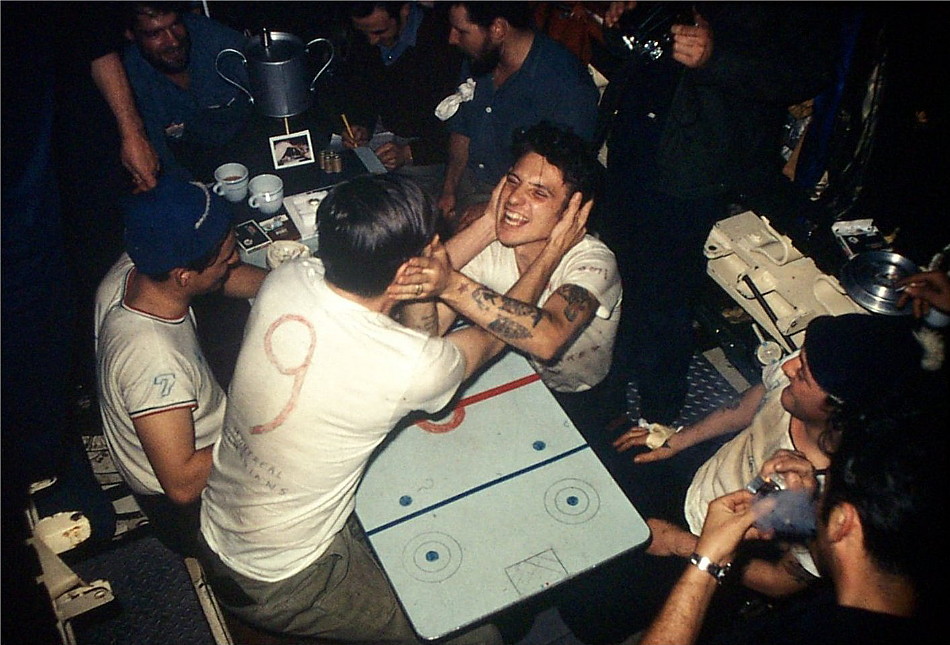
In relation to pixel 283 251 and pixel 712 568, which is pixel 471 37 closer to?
pixel 283 251

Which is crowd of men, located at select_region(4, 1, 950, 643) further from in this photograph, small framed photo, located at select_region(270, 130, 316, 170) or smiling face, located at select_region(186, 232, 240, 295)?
small framed photo, located at select_region(270, 130, 316, 170)

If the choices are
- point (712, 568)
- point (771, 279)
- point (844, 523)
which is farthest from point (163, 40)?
point (844, 523)

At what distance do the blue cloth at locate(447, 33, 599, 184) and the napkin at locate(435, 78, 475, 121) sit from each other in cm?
5

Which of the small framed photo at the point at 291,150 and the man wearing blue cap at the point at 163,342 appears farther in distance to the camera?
the small framed photo at the point at 291,150

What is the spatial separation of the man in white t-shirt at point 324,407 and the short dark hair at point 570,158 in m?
0.98

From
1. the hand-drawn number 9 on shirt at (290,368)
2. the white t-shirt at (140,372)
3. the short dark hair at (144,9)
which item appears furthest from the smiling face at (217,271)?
the short dark hair at (144,9)

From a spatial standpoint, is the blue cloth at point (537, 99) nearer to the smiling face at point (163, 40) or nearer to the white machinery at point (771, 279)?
the white machinery at point (771, 279)

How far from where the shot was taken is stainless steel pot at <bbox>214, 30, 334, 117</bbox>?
4.02 meters

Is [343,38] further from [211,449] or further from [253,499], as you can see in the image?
[253,499]

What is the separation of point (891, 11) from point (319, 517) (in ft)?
11.1

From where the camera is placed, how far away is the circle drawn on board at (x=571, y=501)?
2.49 m

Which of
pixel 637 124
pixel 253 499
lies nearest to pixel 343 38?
pixel 637 124

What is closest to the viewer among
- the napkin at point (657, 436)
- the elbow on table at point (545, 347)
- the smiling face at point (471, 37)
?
the elbow on table at point (545, 347)

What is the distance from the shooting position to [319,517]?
2.40 meters
